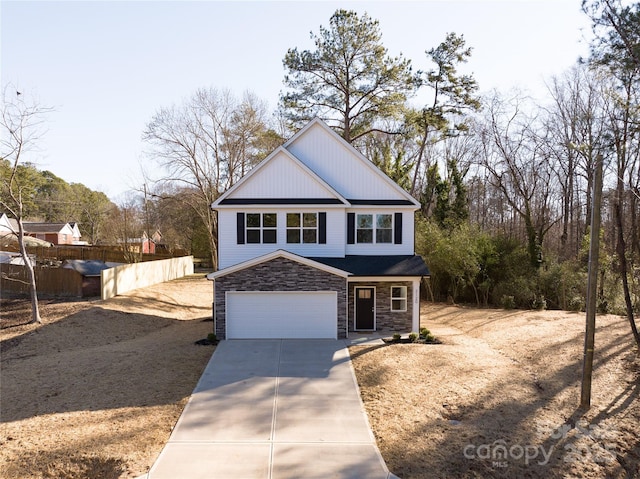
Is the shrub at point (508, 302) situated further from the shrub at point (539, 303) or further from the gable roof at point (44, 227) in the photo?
the gable roof at point (44, 227)

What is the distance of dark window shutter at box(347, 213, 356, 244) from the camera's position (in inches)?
728

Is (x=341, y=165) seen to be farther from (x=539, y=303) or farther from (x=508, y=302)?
(x=539, y=303)

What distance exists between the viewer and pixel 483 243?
87.1 ft

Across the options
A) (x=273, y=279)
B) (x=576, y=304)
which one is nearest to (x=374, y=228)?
(x=273, y=279)

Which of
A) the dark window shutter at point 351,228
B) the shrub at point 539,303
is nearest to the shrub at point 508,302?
the shrub at point 539,303

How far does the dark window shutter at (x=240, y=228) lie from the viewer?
17.8 meters

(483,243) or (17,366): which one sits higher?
(483,243)

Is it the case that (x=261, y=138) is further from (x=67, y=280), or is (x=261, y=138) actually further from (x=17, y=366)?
(x=17, y=366)

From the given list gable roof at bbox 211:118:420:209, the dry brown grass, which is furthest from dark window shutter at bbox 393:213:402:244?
the dry brown grass

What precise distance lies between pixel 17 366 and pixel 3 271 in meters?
11.5

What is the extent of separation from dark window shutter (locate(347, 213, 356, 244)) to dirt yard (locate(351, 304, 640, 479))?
4.93 m

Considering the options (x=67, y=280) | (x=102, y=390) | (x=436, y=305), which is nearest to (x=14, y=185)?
(x=67, y=280)

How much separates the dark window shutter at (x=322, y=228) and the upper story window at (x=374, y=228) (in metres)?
1.52

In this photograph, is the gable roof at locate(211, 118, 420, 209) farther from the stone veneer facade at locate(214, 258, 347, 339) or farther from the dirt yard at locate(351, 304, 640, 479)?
the dirt yard at locate(351, 304, 640, 479)
